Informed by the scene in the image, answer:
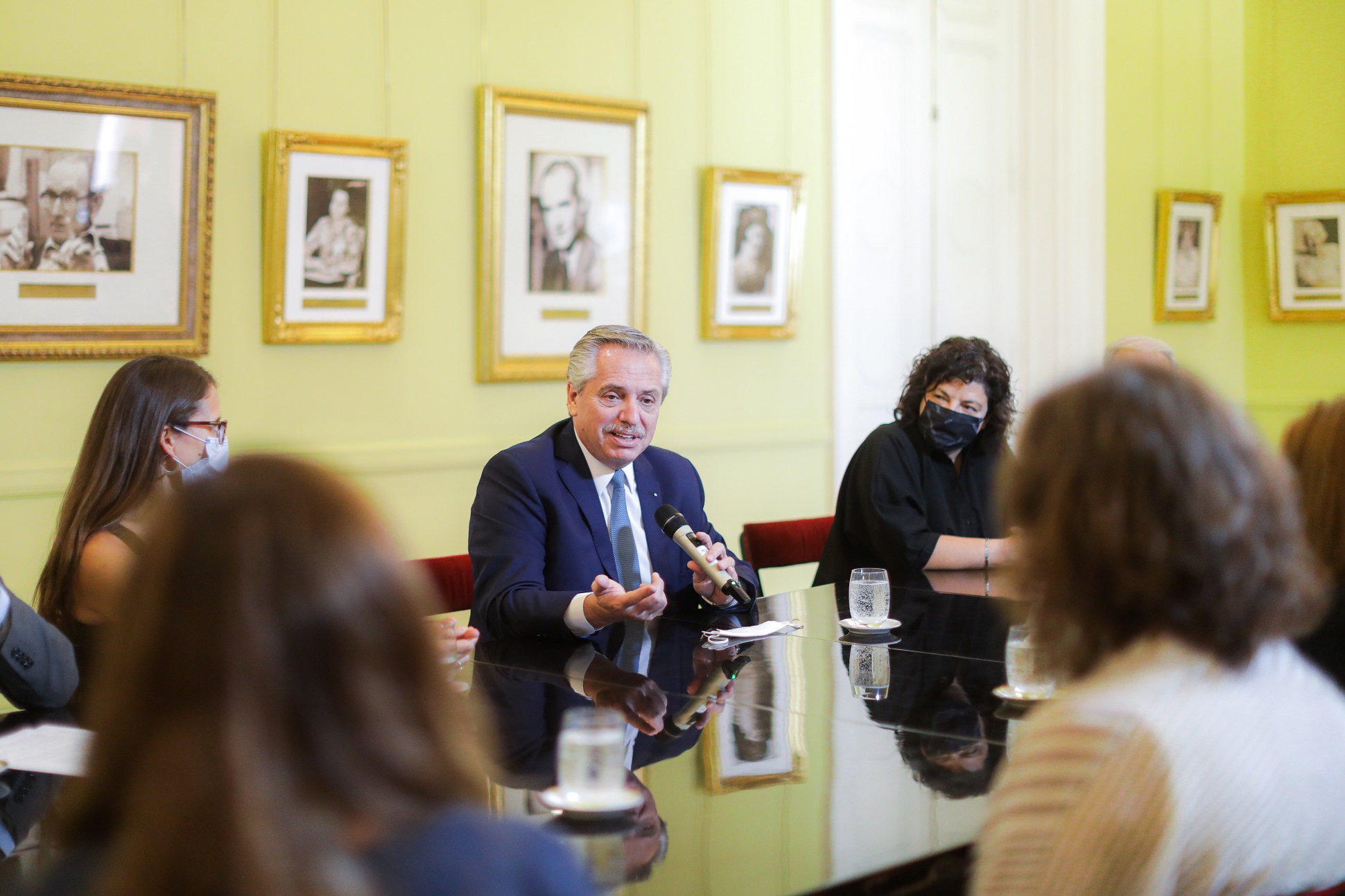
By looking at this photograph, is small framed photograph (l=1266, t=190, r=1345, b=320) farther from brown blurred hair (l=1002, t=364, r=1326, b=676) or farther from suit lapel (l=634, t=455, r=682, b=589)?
brown blurred hair (l=1002, t=364, r=1326, b=676)

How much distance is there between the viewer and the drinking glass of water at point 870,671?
8.11 ft

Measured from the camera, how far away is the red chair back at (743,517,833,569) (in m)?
Answer: 4.34

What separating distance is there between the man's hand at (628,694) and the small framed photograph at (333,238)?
7.84 feet

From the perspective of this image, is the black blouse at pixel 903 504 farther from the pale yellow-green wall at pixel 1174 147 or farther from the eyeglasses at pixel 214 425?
the pale yellow-green wall at pixel 1174 147

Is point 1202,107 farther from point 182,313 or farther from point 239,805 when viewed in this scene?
point 239,805

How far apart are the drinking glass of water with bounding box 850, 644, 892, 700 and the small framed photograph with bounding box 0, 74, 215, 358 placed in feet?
8.89

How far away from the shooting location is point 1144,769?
1.21 m

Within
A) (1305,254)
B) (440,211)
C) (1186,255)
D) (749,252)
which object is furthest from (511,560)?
(1305,254)

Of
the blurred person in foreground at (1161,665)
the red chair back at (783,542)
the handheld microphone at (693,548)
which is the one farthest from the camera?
the red chair back at (783,542)

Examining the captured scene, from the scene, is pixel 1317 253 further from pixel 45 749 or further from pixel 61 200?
pixel 45 749

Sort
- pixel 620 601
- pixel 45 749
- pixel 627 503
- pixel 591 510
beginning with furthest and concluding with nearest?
pixel 627 503
pixel 591 510
pixel 620 601
pixel 45 749

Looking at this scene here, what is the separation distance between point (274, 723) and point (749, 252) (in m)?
5.12

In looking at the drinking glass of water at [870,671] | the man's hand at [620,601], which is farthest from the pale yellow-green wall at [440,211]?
the drinking glass of water at [870,671]

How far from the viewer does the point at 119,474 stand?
8.96 ft
